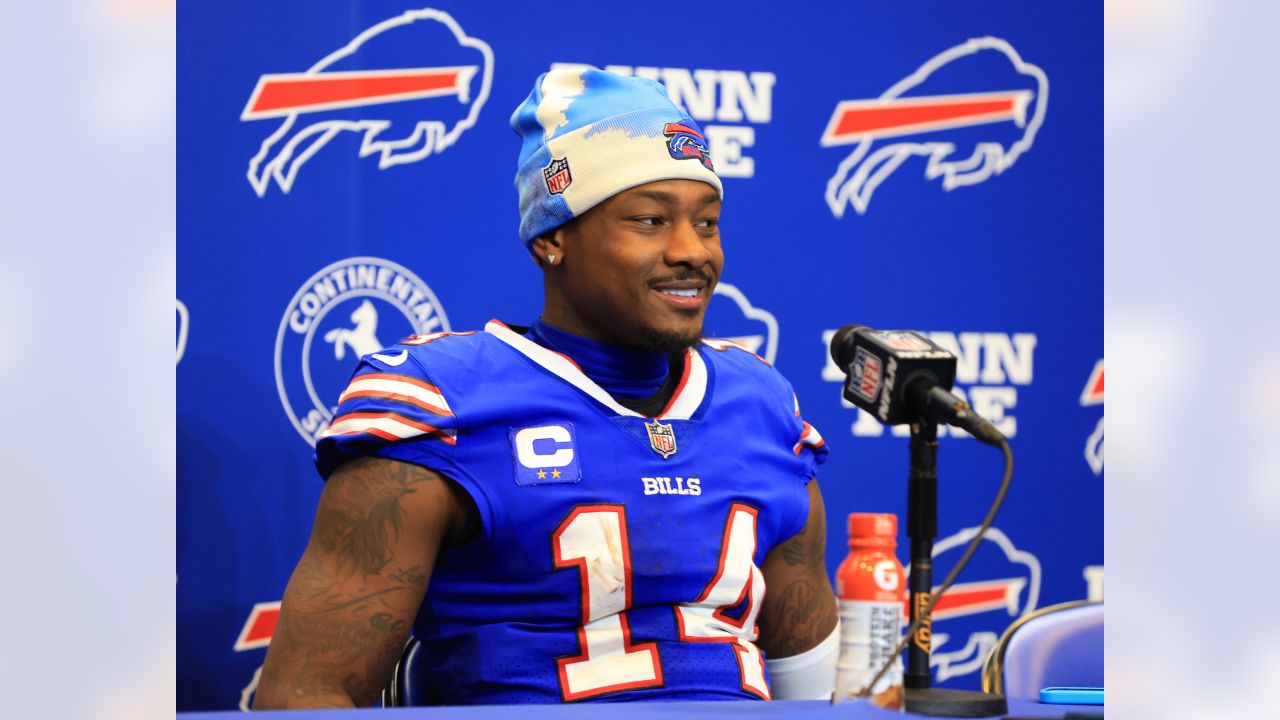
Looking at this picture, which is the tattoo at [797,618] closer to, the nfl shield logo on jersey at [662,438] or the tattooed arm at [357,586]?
the nfl shield logo on jersey at [662,438]

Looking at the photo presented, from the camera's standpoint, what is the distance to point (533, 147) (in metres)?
1.95

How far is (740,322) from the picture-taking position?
2.61 meters

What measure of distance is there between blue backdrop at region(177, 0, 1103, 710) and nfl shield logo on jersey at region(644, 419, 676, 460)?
73 centimetres

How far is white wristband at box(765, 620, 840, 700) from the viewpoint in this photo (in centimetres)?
198

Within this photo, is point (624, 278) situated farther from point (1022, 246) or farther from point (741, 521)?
point (1022, 246)

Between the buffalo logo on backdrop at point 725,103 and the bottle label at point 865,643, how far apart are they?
1.43 m

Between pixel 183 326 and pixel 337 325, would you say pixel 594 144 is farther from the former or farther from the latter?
pixel 183 326

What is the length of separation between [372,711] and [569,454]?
75 centimetres

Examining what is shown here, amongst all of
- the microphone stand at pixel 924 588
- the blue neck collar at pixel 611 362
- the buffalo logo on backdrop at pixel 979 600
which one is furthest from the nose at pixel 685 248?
the buffalo logo on backdrop at pixel 979 600

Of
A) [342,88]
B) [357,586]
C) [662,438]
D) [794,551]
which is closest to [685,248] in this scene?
[662,438]

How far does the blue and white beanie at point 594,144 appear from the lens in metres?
1.84

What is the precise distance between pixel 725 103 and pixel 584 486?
1.14 m

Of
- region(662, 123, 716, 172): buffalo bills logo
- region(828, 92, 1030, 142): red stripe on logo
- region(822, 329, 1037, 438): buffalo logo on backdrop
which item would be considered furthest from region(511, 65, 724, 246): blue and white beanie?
region(822, 329, 1037, 438): buffalo logo on backdrop
